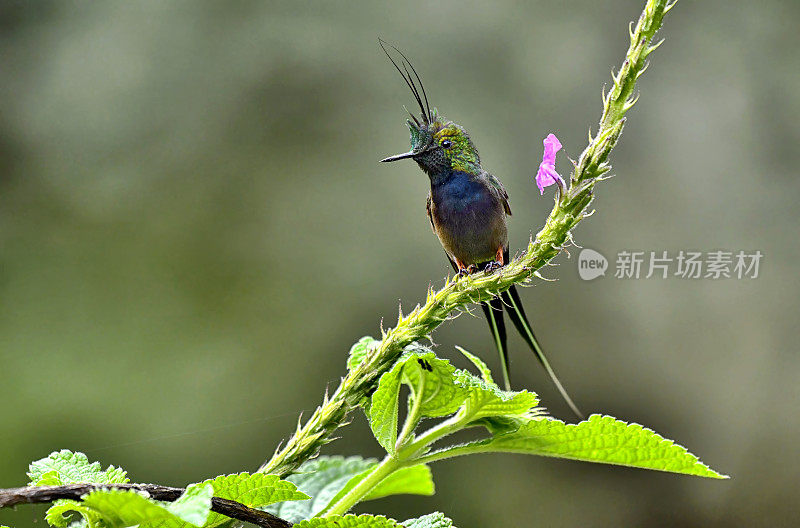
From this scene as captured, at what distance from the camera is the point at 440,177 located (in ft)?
5.03

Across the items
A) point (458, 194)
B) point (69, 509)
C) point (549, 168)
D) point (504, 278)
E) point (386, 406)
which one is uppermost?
point (458, 194)

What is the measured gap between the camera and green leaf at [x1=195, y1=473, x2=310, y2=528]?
67 cm

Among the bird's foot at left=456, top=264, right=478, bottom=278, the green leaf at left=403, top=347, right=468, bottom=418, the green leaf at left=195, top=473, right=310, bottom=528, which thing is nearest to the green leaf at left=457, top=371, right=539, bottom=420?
the green leaf at left=403, top=347, right=468, bottom=418

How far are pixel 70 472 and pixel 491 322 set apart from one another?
26.1 inches

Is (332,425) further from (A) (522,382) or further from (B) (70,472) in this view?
(A) (522,382)

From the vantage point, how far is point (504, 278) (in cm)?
89

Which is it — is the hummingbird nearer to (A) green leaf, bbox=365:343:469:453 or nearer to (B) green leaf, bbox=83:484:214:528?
(A) green leaf, bbox=365:343:469:453

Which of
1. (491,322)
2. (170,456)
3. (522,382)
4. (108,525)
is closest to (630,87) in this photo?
(491,322)

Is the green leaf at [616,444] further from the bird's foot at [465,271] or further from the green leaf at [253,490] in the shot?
the green leaf at [253,490]

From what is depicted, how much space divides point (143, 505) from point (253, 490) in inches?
4.8

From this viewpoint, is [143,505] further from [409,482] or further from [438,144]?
[438,144]

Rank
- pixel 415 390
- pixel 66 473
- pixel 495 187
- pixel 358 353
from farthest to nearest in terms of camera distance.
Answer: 1. pixel 495 187
2. pixel 358 353
3. pixel 415 390
4. pixel 66 473

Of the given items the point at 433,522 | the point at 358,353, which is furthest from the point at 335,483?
the point at 433,522

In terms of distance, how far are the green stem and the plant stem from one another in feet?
0.21
